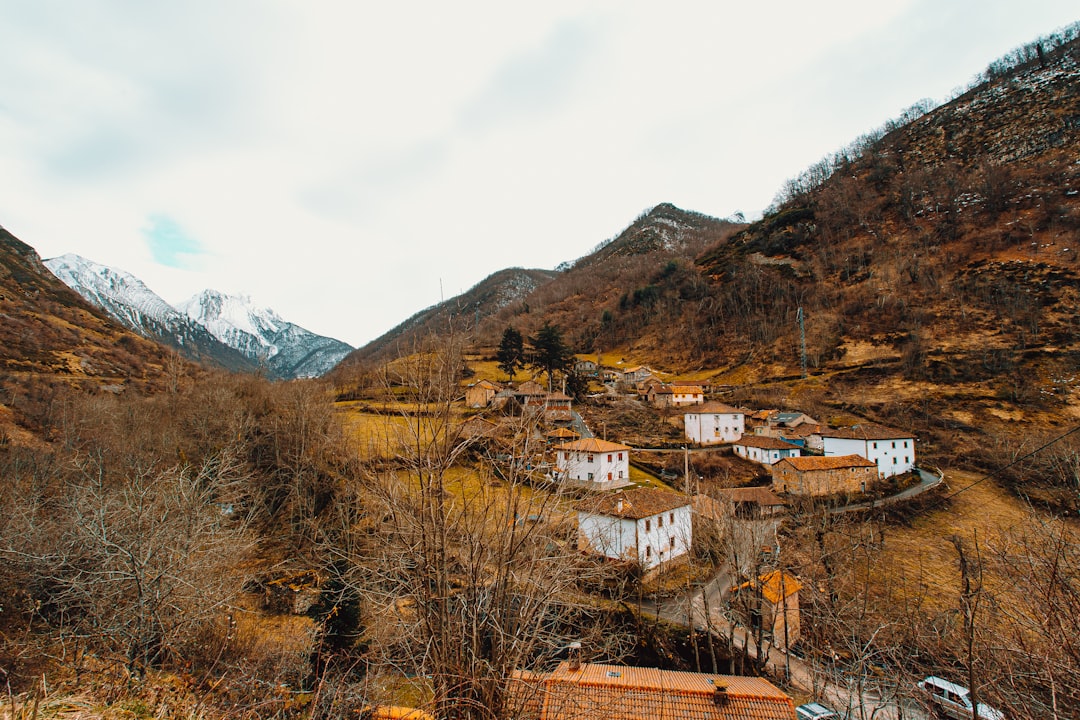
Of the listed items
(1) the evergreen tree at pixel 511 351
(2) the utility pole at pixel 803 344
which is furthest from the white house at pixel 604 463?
(2) the utility pole at pixel 803 344

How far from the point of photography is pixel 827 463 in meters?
32.6

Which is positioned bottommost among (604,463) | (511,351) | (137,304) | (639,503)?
(639,503)

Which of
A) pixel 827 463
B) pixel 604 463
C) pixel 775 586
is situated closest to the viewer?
pixel 775 586

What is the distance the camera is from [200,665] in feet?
34.2

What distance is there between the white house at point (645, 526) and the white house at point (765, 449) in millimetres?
18795

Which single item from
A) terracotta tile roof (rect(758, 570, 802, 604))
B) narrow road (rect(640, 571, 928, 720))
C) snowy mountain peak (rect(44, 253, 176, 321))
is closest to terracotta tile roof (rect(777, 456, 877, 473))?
narrow road (rect(640, 571, 928, 720))

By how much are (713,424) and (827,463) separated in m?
12.8

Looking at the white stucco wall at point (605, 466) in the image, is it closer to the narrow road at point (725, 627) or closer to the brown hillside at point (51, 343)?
the narrow road at point (725, 627)

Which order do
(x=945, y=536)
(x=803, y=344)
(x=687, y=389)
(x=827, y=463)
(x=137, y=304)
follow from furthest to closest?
(x=137, y=304)
(x=803, y=344)
(x=687, y=389)
(x=827, y=463)
(x=945, y=536)

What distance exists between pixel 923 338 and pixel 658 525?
50366mm

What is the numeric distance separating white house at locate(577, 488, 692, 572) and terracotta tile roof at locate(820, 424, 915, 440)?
2149 cm

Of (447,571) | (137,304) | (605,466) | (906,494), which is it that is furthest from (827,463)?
(137,304)

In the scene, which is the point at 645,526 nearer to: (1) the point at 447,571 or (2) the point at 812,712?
(2) the point at 812,712

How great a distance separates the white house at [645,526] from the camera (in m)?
20.2
